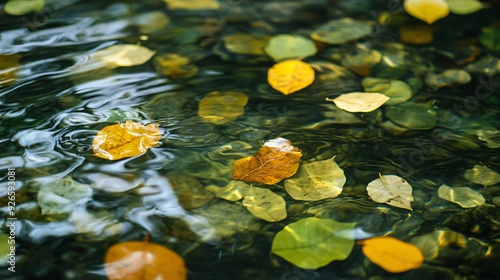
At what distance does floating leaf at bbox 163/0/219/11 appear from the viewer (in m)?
1.91

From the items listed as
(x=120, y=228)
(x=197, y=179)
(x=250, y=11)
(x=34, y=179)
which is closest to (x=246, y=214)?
(x=197, y=179)

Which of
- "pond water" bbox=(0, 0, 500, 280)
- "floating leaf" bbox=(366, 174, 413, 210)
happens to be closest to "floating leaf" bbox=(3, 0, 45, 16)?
"pond water" bbox=(0, 0, 500, 280)

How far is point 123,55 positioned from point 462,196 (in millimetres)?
1066

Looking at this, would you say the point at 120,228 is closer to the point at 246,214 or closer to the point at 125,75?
the point at 246,214

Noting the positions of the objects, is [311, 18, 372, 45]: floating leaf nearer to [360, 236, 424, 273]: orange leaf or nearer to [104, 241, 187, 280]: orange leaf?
[360, 236, 424, 273]: orange leaf

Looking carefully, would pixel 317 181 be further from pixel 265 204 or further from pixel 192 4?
pixel 192 4

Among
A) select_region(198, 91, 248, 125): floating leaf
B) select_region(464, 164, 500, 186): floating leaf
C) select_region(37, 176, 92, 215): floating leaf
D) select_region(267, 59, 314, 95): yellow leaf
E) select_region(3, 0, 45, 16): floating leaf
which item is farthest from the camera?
select_region(3, 0, 45, 16): floating leaf

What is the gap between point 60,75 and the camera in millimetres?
1553

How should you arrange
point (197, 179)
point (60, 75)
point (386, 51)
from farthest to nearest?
1. point (386, 51)
2. point (60, 75)
3. point (197, 179)

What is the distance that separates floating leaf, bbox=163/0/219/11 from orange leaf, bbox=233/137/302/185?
0.78m

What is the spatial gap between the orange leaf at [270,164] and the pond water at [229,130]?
0.02 metres

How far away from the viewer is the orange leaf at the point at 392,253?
108 cm

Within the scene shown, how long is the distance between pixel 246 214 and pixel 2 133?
67cm

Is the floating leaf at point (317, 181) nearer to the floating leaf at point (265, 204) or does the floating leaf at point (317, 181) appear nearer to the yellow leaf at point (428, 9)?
the floating leaf at point (265, 204)
